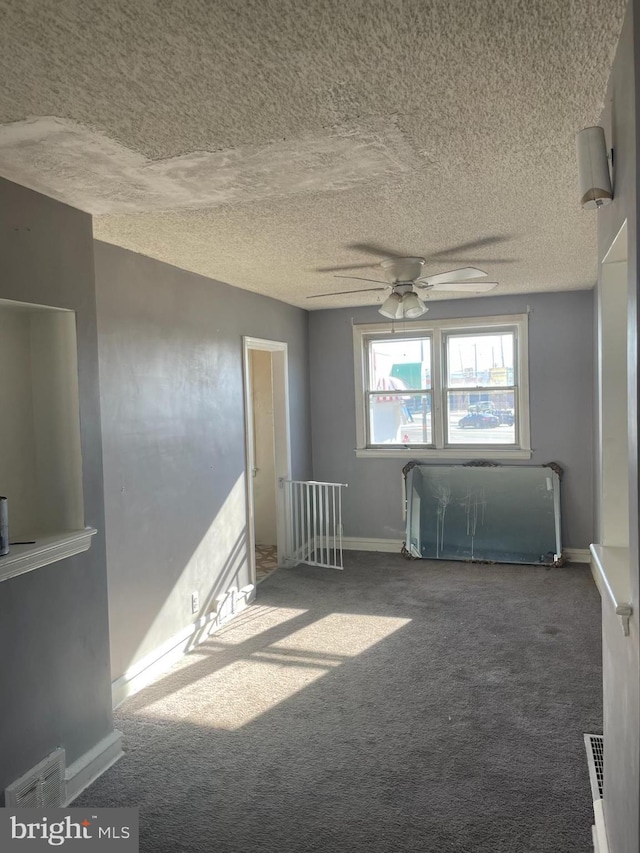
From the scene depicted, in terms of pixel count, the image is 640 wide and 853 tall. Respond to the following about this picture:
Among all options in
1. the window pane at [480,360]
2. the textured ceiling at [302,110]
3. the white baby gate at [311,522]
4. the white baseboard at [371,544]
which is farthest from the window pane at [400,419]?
the textured ceiling at [302,110]

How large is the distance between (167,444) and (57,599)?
1.48 meters

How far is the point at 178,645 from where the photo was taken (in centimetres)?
394

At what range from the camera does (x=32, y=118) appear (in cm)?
185

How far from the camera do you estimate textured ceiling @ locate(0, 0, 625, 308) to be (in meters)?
1.42

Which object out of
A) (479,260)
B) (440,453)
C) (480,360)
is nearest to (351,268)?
(479,260)

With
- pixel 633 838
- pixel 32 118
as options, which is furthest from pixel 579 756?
pixel 32 118

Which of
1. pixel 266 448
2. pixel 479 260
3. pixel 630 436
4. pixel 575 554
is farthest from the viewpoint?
pixel 266 448

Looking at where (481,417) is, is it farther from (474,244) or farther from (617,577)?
(617,577)

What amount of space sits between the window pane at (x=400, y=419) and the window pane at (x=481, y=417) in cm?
24

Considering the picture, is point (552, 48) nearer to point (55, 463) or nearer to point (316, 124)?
point (316, 124)

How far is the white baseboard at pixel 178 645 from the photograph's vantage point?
3447mm

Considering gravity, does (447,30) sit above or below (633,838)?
above

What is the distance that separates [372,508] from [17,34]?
5428mm

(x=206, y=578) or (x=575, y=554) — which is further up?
(x=206, y=578)
